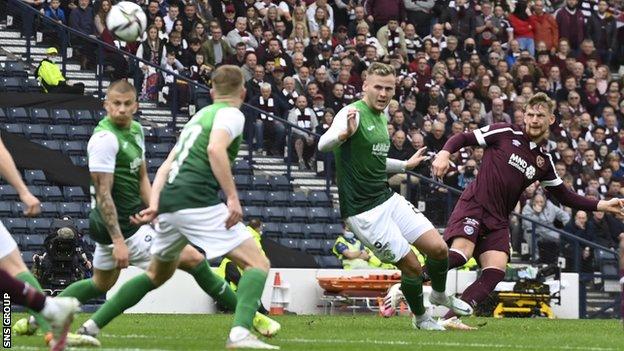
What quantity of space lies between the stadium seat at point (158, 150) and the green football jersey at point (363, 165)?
1013cm

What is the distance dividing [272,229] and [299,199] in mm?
847

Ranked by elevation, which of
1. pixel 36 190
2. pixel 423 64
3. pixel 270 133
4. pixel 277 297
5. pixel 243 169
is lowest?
pixel 277 297

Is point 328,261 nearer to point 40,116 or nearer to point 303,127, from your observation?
point 303,127

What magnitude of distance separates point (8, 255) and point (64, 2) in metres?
14.6

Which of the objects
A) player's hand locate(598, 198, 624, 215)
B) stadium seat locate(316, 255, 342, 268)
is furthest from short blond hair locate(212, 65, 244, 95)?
stadium seat locate(316, 255, 342, 268)

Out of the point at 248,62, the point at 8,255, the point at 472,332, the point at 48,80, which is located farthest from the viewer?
the point at 248,62

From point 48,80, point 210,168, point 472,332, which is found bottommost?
point 472,332

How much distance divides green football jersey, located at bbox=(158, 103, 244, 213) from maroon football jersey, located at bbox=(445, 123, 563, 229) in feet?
14.1

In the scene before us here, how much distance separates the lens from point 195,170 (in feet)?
36.0

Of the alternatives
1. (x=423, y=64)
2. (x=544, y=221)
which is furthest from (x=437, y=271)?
(x=423, y=64)

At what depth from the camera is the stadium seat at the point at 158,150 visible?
23.5 m

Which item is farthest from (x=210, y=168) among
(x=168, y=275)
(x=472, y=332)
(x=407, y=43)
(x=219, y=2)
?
(x=407, y=43)

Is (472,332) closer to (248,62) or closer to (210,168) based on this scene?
(210,168)

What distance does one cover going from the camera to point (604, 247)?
2444cm
